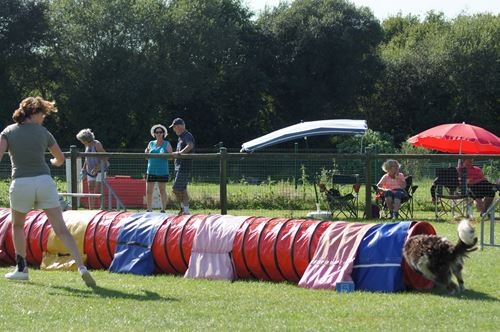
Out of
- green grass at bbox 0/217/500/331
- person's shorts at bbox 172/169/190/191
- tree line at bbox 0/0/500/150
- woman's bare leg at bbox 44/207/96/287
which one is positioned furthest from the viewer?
tree line at bbox 0/0/500/150

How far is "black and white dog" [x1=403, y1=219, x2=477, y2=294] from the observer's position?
775cm

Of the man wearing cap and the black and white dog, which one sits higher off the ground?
the man wearing cap

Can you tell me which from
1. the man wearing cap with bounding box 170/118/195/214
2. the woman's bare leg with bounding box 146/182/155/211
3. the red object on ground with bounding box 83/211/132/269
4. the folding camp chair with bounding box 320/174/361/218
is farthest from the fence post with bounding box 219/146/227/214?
the red object on ground with bounding box 83/211/132/269

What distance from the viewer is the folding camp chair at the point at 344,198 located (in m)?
16.3

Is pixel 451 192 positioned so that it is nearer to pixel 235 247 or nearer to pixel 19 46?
pixel 235 247

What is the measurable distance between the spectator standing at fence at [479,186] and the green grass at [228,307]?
6.24m

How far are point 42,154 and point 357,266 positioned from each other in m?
3.20

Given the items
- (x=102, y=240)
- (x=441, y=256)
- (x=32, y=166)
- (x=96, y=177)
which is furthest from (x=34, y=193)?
(x=96, y=177)

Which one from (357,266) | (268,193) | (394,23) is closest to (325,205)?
(268,193)

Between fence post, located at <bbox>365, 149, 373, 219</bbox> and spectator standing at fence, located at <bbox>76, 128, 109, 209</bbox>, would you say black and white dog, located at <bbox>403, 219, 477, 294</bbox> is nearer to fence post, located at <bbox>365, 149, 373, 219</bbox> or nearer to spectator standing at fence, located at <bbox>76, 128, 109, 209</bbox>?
fence post, located at <bbox>365, 149, 373, 219</bbox>

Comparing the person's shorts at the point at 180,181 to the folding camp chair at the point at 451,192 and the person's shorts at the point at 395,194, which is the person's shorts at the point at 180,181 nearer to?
the person's shorts at the point at 395,194

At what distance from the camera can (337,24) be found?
150 feet

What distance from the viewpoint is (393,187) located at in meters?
15.7

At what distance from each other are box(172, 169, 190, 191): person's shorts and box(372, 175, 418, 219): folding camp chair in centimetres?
367
